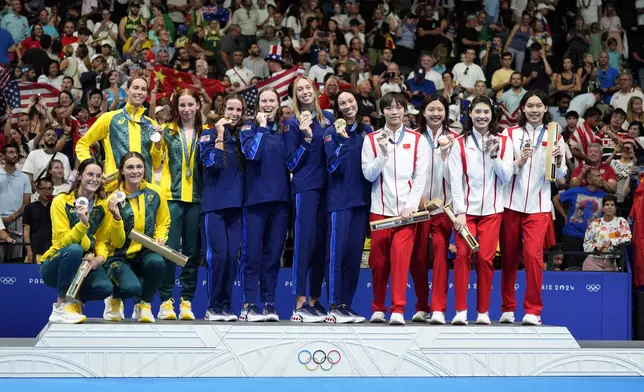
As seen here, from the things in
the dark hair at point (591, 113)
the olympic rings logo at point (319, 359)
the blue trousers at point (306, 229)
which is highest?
the dark hair at point (591, 113)

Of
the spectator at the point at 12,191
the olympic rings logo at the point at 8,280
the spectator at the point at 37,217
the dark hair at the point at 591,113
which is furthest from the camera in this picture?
the dark hair at the point at 591,113

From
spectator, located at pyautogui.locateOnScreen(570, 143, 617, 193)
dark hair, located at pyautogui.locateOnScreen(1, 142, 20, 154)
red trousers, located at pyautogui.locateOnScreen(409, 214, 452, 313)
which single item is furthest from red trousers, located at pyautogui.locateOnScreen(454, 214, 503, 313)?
dark hair, located at pyautogui.locateOnScreen(1, 142, 20, 154)

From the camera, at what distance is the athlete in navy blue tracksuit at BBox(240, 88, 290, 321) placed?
30.1ft

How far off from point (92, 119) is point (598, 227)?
703 cm

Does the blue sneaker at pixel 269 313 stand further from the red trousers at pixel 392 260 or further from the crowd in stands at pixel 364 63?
the crowd in stands at pixel 364 63

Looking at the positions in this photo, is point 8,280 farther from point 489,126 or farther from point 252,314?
point 489,126

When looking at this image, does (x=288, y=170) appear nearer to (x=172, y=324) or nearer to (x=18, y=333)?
(x=172, y=324)

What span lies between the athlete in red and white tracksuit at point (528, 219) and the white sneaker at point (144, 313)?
3.12 metres

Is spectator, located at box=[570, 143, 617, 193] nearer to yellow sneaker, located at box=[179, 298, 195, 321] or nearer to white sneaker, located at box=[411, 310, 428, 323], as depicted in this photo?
white sneaker, located at box=[411, 310, 428, 323]

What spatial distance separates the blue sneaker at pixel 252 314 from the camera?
923 cm

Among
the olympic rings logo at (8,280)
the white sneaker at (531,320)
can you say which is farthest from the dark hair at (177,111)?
the olympic rings logo at (8,280)

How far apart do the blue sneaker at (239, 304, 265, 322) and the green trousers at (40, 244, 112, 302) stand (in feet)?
4.00

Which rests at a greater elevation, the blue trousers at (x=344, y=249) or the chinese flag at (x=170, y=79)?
the chinese flag at (x=170, y=79)

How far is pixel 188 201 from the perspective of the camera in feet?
30.7
